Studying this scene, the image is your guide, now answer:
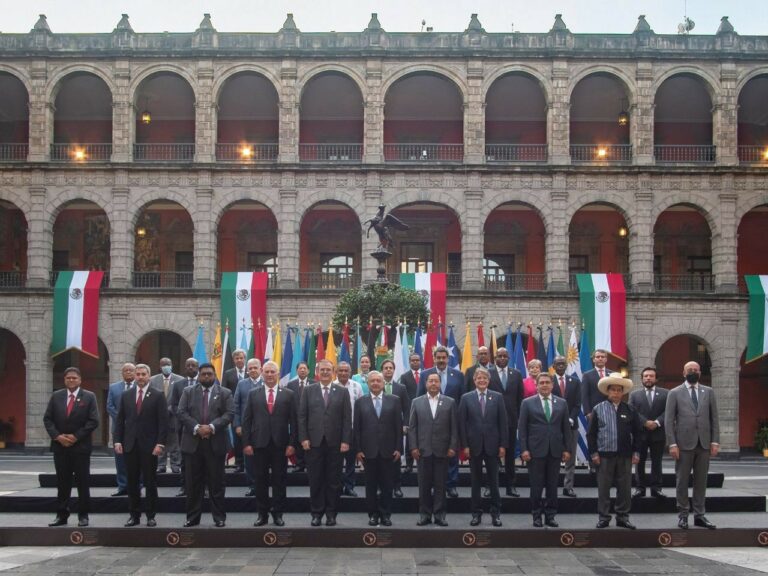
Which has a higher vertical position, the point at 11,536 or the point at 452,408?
the point at 452,408

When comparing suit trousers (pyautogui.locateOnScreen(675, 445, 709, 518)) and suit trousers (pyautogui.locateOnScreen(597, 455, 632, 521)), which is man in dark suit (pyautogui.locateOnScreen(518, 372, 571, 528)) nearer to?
suit trousers (pyautogui.locateOnScreen(597, 455, 632, 521))

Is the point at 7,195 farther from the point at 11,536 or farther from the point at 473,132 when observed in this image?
the point at 11,536

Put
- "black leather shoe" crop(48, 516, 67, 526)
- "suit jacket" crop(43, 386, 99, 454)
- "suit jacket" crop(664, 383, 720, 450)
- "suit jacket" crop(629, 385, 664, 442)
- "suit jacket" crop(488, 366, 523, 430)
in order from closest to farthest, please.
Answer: "black leather shoe" crop(48, 516, 67, 526) → "suit jacket" crop(664, 383, 720, 450) → "suit jacket" crop(43, 386, 99, 454) → "suit jacket" crop(629, 385, 664, 442) → "suit jacket" crop(488, 366, 523, 430)

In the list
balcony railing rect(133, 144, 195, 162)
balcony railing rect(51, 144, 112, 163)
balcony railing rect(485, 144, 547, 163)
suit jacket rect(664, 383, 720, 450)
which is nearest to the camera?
suit jacket rect(664, 383, 720, 450)

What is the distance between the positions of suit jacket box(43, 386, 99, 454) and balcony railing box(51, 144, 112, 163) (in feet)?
73.3

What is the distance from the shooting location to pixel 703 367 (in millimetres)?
36750

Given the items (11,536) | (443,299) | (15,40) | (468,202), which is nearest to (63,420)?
(11,536)

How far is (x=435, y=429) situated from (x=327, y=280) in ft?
76.6

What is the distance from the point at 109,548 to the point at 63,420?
2.04 m

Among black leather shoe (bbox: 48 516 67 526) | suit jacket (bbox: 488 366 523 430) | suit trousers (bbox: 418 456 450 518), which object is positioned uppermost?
suit jacket (bbox: 488 366 523 430)

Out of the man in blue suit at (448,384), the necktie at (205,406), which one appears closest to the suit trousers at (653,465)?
the man in blue suit at (448,384)

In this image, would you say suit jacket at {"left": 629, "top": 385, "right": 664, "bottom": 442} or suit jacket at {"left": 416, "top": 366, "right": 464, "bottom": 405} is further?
suit jacket at {"left": 416, "top": 366, "right": 464, "bottom": 405}

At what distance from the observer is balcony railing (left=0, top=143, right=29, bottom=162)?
3584 cm

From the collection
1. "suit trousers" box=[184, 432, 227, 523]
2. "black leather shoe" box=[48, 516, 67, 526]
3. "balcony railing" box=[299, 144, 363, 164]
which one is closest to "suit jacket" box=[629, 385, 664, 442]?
"suit trousers" box=[184, 432, 227, 523]
